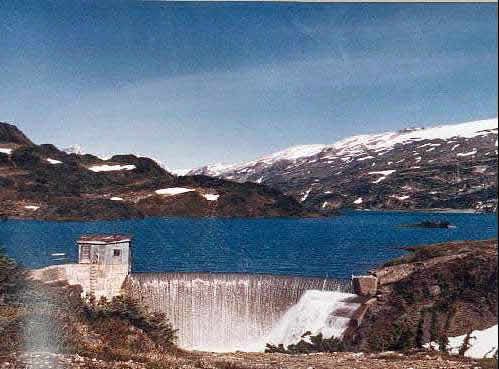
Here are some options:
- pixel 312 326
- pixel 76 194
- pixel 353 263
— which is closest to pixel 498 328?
pixel 312 326

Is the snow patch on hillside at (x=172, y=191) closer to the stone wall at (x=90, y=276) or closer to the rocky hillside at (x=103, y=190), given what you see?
the rocky hillside at (x=103, y=190)

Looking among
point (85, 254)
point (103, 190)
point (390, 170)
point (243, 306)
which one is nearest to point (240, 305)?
point (243, 306)

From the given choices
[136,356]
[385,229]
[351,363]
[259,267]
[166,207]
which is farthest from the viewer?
[385,229]

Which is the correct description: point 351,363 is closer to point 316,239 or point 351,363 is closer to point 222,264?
point 222,264

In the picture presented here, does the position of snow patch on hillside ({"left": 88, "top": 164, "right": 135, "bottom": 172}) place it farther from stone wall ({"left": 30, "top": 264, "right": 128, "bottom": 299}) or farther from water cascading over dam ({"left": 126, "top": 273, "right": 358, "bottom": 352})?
water cascading over dam ({"left": 126, "top": 273, "right": 358, "bottom": 352})

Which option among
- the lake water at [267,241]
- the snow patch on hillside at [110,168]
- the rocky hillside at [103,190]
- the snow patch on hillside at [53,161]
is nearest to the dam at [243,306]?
the snow patch on hillside at [110,168]

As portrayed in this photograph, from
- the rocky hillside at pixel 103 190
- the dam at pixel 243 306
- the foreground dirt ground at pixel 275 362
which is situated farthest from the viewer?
the dam at pixel 243 306

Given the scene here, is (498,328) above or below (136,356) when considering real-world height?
above

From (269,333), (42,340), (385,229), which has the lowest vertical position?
(269,333)

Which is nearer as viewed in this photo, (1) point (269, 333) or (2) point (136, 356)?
(2) point (136, 356)
